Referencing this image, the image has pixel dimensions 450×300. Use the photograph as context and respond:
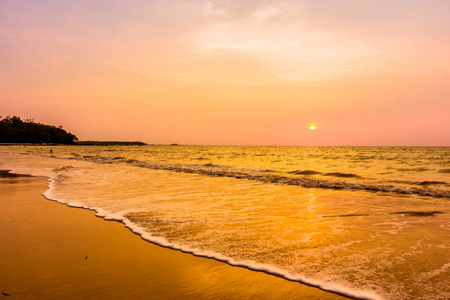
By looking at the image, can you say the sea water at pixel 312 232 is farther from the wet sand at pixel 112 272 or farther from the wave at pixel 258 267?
the wet sand at pixel 112 272

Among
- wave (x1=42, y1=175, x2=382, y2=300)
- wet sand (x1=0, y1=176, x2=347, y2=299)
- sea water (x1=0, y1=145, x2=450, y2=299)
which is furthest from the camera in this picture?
sea water (x1=0, y1=145, x2=450, y2=299)

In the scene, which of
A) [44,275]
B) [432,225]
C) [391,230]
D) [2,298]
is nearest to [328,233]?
[391,230]

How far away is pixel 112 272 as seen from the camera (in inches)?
178

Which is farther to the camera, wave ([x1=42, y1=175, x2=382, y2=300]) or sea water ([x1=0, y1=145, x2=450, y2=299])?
sea water ([x1=0, y1=145, x2=450, y2=299])

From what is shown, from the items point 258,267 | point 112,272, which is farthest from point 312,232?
point 112,272

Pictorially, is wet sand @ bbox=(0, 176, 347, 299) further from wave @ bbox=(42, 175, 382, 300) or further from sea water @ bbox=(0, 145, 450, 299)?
sea water @ bbox=(0, 145, 450, 299)

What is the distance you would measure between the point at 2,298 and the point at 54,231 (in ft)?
10.8

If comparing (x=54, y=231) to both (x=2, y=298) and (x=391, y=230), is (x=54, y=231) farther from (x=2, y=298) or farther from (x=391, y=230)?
(x=391, y=230)

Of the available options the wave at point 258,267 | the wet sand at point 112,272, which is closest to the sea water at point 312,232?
the wave at point 258,267

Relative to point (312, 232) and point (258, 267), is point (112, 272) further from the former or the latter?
point (312, 232)

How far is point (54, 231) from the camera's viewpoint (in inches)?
266

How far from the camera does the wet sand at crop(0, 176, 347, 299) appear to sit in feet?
12.8

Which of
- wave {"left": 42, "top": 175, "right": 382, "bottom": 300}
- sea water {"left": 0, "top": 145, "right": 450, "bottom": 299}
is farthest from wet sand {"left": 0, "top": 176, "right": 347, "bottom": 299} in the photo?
sea water {"left": 0, "top": 145, "right": 450, "bottom": 299}

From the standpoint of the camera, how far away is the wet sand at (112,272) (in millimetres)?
3912
